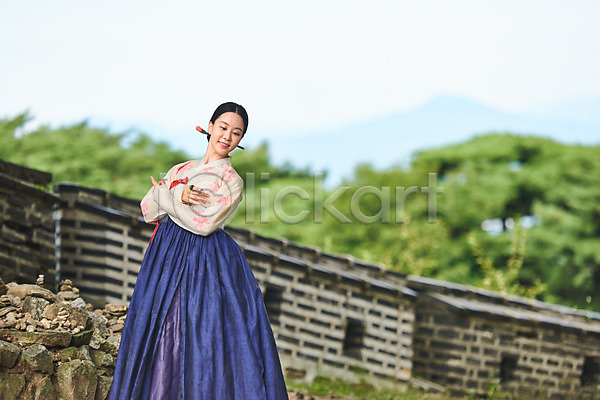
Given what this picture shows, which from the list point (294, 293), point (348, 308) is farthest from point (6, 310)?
point (348, 308)

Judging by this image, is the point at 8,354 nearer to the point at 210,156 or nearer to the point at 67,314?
the point at 67,314

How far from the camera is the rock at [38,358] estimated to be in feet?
16.9

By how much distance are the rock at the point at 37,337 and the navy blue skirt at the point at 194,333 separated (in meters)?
0.67

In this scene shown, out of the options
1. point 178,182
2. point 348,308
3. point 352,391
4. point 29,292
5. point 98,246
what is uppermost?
point 178,182

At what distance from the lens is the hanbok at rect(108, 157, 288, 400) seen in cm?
474

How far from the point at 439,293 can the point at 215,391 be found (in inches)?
293

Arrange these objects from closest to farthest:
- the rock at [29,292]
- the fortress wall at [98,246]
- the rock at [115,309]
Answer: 1. the rock at [29,292]
2. the rock at [115,309]
3. the fortress wall at [98,246]

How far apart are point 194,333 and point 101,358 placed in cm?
117

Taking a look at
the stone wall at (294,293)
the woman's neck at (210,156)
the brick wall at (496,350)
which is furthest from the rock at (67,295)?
the brick wall at (496,350)

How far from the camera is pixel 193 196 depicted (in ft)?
16.1

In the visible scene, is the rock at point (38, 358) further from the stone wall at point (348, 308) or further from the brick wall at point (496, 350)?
the brick wall at point (496, 350)

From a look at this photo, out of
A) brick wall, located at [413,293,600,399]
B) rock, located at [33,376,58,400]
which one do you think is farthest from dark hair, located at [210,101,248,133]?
brick wall, located at [413,293,600,399]

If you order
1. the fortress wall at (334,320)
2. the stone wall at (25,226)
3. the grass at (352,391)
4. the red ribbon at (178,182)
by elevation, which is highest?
A: the red ribbon at (178,182)

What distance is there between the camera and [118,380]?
484 cm
